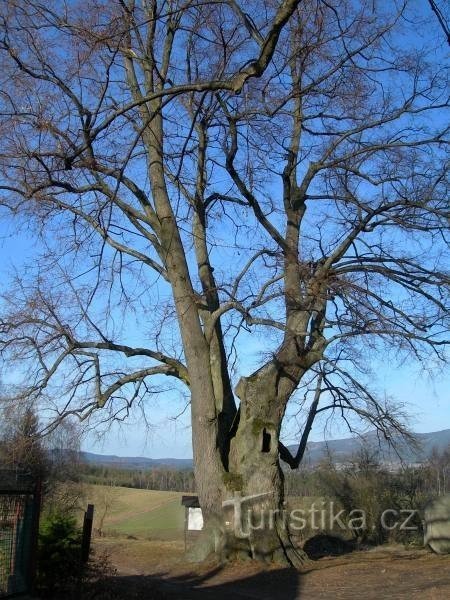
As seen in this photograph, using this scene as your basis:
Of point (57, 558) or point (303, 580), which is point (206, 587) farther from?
point (57, 558)

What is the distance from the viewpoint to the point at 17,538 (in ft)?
28.9

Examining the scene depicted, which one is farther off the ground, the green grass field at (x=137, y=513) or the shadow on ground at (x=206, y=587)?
the green grass field at (x=137, y=513)

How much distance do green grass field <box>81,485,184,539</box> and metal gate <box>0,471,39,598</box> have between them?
26.8 meters

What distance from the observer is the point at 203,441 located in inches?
665

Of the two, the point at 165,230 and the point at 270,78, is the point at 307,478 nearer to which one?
the point at 165,230

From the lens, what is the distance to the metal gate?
850cm

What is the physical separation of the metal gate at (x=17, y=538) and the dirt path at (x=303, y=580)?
1690 millimetres

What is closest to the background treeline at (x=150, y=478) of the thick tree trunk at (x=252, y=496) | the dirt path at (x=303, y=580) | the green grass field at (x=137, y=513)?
the green grass field at (x=137, y=513)

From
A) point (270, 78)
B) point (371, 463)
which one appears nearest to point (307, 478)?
point (371, 463)

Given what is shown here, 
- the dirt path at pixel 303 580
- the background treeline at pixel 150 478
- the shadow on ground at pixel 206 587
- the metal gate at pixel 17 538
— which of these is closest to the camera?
the metal gate at pixel 17 538

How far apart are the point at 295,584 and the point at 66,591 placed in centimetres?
525

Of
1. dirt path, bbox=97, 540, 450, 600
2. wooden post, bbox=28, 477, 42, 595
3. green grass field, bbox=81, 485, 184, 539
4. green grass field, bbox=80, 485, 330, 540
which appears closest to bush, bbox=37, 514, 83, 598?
dirt path, bbox=97, 540, 450, 600

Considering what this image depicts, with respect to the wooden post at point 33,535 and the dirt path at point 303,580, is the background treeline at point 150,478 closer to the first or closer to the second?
the dirt path at point 303,580

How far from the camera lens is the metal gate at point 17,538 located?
8.50 meters
